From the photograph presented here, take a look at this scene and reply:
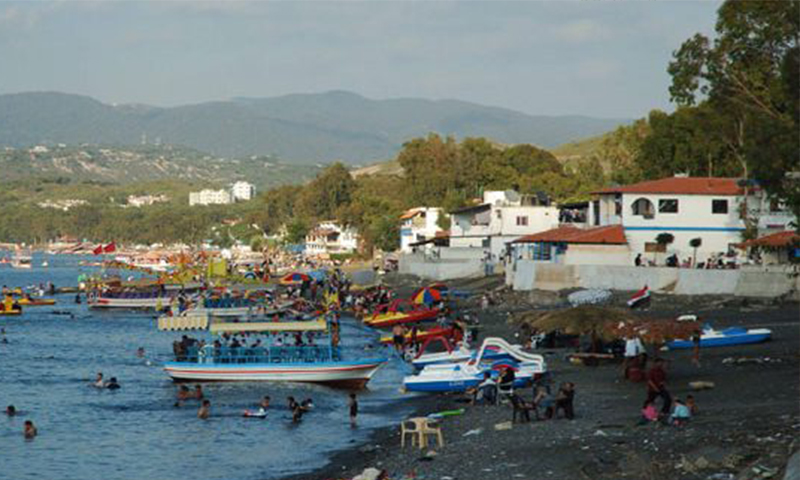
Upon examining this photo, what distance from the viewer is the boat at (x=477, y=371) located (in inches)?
1601

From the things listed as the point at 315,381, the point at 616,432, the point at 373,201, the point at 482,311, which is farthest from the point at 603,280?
the point at 373,201

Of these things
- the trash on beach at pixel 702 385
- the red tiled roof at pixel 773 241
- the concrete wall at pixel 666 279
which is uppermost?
the red tiled roof at pixel 773 241

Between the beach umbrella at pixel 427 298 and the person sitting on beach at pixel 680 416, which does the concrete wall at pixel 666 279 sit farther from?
the person sitting on beach at pixel 680 416

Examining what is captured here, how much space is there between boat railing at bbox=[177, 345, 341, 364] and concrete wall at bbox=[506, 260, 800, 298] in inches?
765

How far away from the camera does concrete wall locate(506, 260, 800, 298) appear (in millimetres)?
59031

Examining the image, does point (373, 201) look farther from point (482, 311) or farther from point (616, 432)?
point (616, 432)

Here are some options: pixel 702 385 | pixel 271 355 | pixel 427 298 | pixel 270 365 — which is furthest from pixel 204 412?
pixel 427 298

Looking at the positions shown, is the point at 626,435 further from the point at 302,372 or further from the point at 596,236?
Result: the point at 596,236

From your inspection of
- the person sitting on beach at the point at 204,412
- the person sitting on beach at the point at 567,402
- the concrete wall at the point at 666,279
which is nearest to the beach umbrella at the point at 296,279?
the concrete wall at the point at 666,279

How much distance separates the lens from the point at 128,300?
101625 millimetres

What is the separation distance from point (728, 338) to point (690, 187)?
97.2 ft

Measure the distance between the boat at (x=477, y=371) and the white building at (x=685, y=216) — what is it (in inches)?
1244

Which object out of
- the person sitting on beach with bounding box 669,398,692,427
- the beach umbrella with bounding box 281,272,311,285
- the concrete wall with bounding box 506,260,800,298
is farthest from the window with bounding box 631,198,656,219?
the person sitting on beach with bounding box 669,398,692,427

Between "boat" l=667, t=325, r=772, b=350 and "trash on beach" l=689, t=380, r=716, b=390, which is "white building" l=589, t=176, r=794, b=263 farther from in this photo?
"trash on beach" l=689, t=380, r=716, b=390
